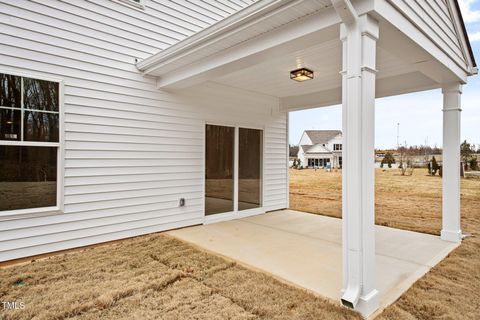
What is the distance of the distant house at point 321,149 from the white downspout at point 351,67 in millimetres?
33099

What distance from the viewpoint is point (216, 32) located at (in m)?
3.36

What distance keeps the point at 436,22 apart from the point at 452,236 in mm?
3264

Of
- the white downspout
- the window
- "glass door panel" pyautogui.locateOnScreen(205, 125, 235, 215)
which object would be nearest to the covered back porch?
the white downspout

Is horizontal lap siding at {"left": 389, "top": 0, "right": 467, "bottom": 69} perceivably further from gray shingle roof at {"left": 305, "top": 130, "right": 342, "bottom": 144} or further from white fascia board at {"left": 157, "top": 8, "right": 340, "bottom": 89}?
gray shingle roof at {"left": 305, "top": 130, "right": 342, "bottom": 144}

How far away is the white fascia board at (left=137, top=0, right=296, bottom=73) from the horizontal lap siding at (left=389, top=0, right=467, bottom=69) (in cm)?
117

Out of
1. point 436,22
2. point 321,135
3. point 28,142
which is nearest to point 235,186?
point 28,142

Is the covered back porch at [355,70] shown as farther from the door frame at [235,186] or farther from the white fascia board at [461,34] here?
the door frame at [235,186]

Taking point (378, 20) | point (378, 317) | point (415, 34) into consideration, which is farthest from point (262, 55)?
point (378, 317)

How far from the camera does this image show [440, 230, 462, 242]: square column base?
438cm

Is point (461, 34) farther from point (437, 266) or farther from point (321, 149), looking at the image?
point (321, 149)

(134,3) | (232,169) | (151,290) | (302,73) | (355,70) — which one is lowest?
(151,290)

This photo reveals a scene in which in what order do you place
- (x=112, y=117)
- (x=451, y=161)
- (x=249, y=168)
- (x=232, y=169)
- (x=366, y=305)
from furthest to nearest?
(x=249, y=168) → (x=232, y=169) → (x=451, y=161) → (x=112, y=117) → (x=366, y=305)

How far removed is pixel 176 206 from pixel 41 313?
2928mm

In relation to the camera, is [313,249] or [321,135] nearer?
[313,249]
